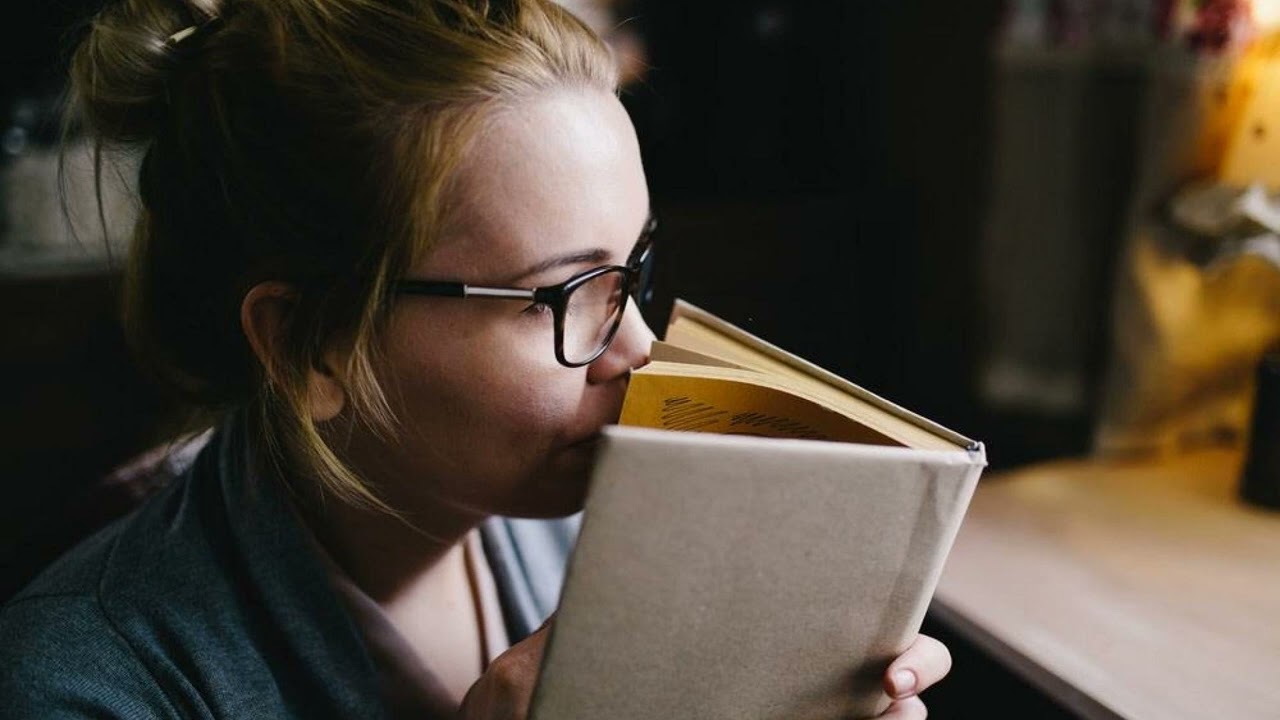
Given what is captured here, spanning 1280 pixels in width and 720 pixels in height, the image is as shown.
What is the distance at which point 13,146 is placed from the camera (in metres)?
1.89

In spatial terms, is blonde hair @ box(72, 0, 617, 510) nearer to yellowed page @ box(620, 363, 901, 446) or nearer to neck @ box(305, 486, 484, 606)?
neck @ box(305, 486, 484, 606)

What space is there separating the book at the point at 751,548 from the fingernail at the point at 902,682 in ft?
0.05

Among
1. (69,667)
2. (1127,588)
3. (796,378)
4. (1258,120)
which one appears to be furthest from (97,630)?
(1258,120)

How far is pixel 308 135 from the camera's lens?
80 centimetres

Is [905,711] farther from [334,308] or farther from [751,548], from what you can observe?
[334,308]

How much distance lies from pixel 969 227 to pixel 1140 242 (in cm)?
74

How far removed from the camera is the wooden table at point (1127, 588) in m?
0.96

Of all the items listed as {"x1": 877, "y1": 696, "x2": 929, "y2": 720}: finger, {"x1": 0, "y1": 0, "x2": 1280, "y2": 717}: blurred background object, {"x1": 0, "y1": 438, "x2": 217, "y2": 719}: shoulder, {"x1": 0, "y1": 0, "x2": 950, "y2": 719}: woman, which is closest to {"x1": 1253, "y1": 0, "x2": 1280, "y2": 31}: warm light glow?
{"x1": 0, "y1": 0, "x2": 1280, "y2": 717}: blurred background object

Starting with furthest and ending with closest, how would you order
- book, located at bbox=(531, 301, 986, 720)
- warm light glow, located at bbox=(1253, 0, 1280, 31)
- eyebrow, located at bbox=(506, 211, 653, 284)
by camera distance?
1. warm light glow, located at bbox=(1253, 0, 1280, 31)
2. eyebrow, located at bbox=(506, 211, 653, 284)
3. book, located at bbox=(531, 301, 986, 720)

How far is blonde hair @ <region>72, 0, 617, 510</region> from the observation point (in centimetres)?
80

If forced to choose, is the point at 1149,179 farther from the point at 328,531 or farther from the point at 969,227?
the point at 328,531

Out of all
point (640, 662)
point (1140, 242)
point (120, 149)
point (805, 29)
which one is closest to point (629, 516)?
point (640, 662)

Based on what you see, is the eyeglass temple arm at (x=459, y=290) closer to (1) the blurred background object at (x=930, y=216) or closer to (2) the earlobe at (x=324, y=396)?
(2) the earlobe at (x=324, y=396)

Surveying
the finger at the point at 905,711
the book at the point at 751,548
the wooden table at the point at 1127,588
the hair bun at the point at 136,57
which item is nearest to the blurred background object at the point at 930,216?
the wooden table at the point at 1127,588
